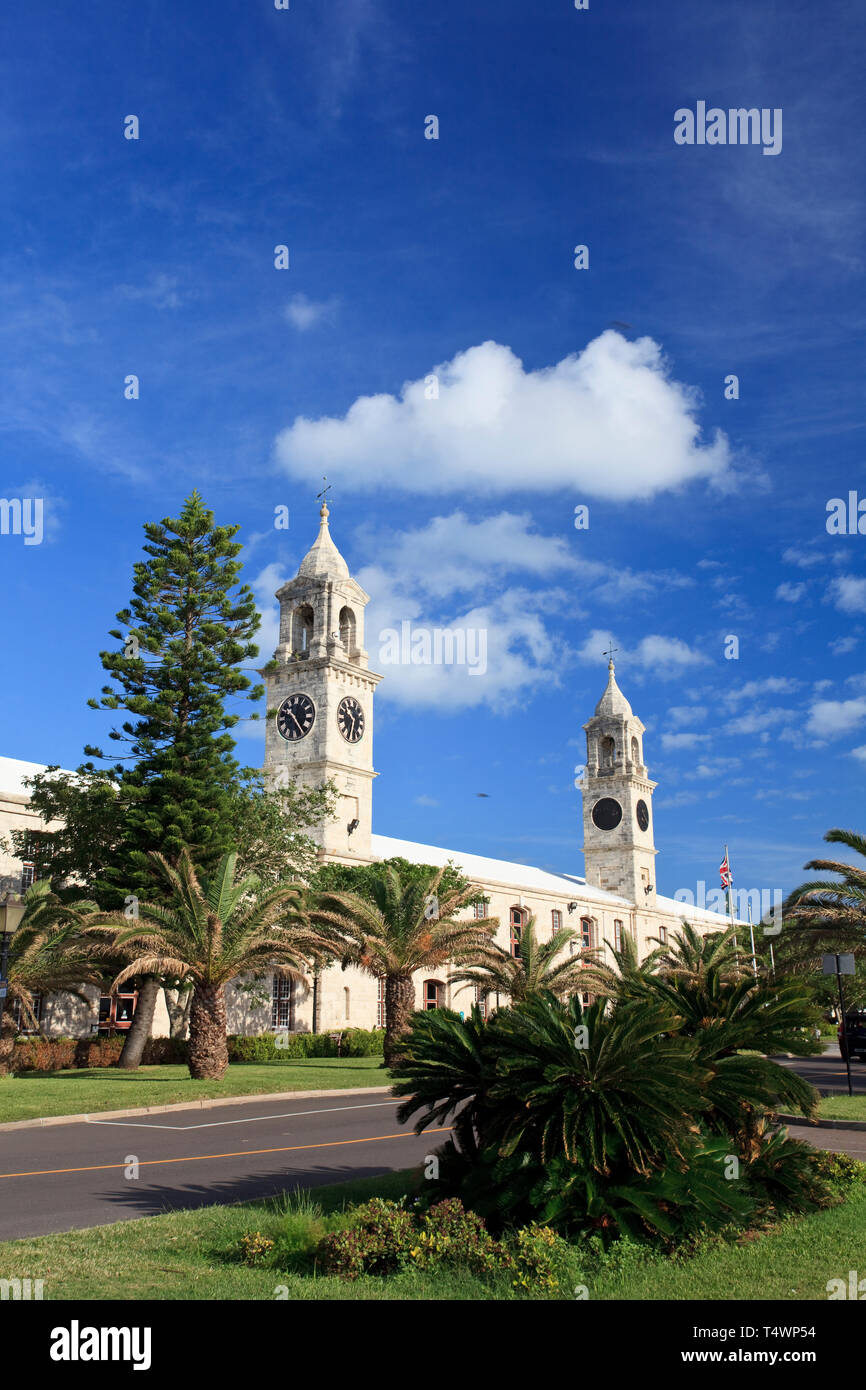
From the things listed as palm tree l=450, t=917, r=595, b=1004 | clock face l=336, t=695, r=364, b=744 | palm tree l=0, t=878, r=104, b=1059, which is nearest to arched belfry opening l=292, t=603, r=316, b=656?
clock face l=336, t=695, r=364, b=744

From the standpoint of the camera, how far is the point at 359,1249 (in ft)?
22.6

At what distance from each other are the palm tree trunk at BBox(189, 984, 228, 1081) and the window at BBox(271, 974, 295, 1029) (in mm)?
15287

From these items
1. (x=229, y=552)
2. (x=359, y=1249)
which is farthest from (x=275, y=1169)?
(x=229, y=552)

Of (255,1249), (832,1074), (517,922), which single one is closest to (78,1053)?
(832,1074)

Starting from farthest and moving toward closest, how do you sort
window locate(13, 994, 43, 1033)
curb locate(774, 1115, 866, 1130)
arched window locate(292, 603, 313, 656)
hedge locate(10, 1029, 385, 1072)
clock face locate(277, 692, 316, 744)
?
arched window locate(292, 603, 313, 656)
clock face locate(277, 692, 316, 744)
hedge locate(10, 1029, 385, 1072)
window locate(13, 994, 43, 1033)
curb locate(774, 1115, 866, 1130)

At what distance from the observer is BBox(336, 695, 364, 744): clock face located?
48156 millimetres

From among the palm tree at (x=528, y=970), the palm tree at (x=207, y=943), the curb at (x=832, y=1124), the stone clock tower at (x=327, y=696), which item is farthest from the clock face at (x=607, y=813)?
the curb at (x=832, y=1124)

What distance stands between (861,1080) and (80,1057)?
70.4ft

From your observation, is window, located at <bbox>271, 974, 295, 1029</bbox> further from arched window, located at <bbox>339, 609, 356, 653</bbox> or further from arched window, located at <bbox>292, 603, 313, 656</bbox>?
arched window, located at <bbox>339, 609, 356, 653</bbox>

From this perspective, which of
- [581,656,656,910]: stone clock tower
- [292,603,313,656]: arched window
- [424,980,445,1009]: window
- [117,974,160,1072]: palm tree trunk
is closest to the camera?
[117,974,160,1072]: palm tree trunk

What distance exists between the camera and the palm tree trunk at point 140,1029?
29.5m

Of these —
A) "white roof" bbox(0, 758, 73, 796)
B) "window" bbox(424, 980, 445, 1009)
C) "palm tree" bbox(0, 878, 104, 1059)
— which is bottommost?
"window" bbox(424, 980, 445, 1009)

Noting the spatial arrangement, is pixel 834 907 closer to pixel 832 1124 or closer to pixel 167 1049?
pixel 832 1124
